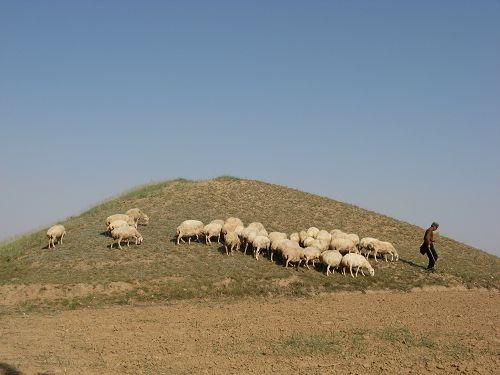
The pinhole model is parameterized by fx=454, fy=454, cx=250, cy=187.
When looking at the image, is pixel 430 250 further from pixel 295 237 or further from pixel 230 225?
pixel 230 225

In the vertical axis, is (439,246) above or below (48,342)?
above

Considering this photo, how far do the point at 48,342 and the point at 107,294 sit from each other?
5237 millimetres

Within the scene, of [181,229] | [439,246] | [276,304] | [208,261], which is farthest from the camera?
[439,246]

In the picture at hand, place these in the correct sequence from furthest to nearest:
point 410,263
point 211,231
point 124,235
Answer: point 211,231
point 410,263
point 124,235

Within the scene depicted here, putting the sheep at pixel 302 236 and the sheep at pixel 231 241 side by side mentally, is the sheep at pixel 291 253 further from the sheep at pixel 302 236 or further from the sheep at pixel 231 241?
the sheep at pixel 302 236

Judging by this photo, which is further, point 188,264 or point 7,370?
point 188,264

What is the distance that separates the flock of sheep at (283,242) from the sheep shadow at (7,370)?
12.2 metres

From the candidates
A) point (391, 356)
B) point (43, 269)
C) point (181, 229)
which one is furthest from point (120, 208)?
point (391, 356)

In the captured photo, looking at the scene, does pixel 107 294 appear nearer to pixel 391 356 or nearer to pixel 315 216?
pixel 391 356

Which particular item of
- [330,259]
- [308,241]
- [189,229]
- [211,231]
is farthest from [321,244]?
[189,229]

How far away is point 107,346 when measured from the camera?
12703 millimetres

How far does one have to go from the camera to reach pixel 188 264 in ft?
70.3

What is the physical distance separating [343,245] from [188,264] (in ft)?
27.0

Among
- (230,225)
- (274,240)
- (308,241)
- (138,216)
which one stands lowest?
(138,216)
